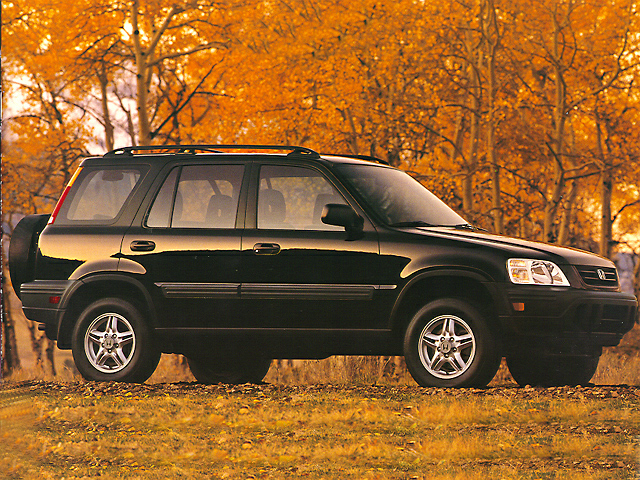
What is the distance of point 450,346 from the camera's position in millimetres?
7805

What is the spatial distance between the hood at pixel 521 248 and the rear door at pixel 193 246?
176 centimetres

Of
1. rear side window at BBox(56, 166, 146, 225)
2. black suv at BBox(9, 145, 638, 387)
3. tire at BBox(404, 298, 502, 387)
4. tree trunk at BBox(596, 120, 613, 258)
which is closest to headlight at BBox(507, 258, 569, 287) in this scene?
black suv at BBox(9, 145, 638, 387)

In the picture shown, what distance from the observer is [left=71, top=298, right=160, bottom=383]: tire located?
859cm

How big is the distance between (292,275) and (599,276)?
2785 millimetres

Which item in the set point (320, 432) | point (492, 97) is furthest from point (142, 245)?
point (492, 97)

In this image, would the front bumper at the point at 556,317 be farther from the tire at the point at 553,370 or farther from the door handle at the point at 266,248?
the door handle at the point at 266,248

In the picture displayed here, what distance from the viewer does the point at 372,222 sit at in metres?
7.98

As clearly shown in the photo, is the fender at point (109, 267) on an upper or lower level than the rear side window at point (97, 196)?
lower

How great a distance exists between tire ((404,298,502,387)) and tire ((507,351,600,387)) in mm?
1215

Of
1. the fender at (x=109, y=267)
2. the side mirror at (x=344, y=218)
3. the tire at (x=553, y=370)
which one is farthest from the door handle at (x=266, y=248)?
the tire at (x=553, y=370)

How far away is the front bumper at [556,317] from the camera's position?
25.0ft

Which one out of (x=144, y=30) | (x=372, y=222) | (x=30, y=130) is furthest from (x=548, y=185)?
(x=372, y=222)

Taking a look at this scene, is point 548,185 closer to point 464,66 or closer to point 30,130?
point 464,66

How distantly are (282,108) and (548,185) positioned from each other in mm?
8252
